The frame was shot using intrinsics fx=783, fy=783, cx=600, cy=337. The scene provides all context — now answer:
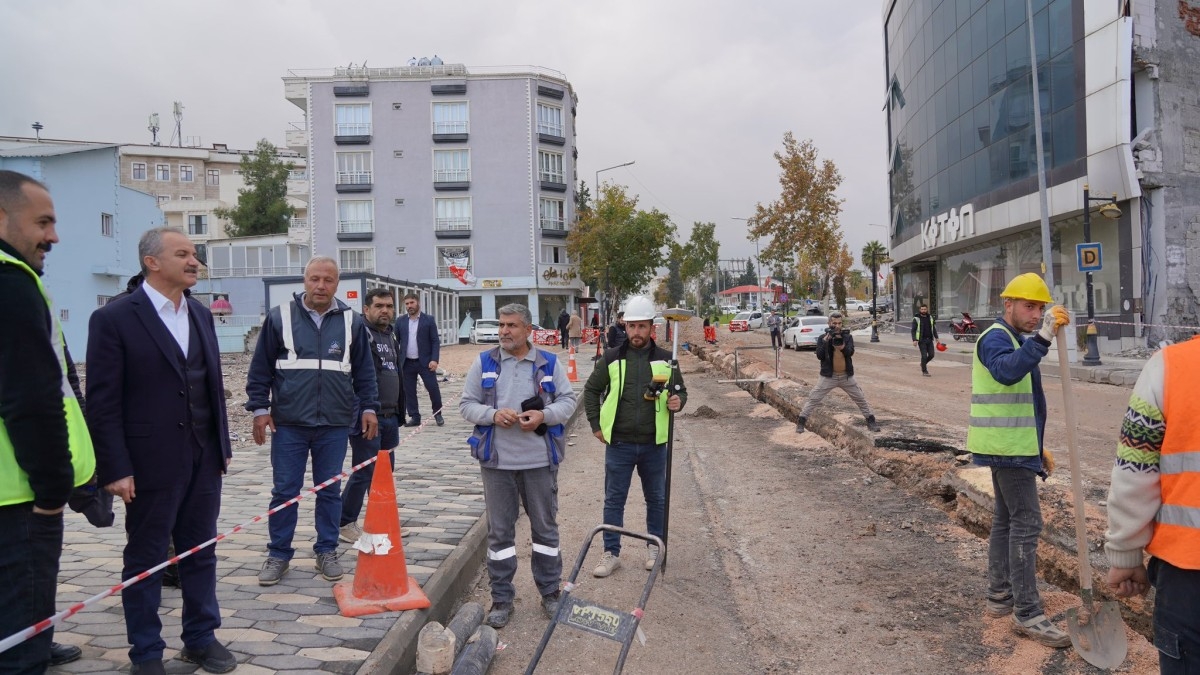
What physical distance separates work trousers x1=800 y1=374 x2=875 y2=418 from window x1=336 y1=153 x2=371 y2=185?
4463cm

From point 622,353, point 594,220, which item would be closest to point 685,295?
point 594,220

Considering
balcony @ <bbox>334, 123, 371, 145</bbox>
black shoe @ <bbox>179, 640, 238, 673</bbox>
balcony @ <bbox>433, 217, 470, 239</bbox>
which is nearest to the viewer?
black shoe @ <bbox>179, 640, 238, 673</bbox>

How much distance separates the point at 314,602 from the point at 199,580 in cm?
101

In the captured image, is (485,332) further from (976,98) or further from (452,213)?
(976,98)

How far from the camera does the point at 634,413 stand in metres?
5.73

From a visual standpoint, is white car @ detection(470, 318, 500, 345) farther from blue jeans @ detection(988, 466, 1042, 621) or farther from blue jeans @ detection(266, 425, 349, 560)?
blue jeans @ detection(988, 466, 1042, 621)

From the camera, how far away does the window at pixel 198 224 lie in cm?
6612

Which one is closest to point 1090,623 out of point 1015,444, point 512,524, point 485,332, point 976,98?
point 1015,444

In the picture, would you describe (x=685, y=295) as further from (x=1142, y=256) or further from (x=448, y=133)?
(x=1142, y=256)

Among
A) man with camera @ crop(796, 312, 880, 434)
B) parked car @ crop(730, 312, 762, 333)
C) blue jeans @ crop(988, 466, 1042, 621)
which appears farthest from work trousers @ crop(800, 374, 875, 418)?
parked car @ crop(730, 312, 762, 333)

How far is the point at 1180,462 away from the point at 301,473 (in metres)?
4.44

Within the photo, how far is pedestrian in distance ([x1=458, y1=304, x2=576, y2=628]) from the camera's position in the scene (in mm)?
4863

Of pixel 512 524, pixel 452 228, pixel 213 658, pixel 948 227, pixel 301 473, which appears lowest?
pixel 213 658

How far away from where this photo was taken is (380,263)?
51.7m
